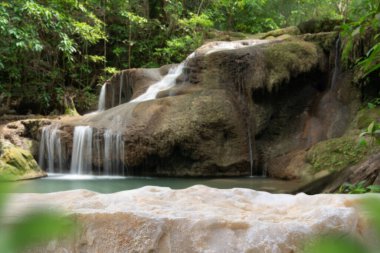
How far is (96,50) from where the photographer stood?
18.2 meters

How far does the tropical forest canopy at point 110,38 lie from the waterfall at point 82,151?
9.45 feet

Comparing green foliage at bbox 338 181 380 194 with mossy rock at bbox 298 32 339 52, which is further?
mossy rock at bbox 298 32 339 52

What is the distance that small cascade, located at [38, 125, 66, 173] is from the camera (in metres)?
9.79

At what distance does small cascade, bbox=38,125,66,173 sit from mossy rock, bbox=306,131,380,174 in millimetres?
5886

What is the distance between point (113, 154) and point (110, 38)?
32.7 ft

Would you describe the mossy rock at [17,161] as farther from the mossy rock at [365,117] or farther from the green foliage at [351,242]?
the green foliage at [351,242]

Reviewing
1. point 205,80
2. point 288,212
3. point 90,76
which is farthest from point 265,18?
point 288,212

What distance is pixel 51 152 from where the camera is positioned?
32.3ft

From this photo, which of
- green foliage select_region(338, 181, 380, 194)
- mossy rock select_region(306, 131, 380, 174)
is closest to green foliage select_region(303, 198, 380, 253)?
green foliage select_region(338, 181, 380, 194)

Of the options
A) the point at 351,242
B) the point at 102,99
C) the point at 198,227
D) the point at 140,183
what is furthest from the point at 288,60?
the point at 351,242

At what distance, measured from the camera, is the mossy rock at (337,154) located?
23.8ft

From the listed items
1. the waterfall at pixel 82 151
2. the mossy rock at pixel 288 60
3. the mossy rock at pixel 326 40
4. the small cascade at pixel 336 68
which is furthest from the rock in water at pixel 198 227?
the mossy rock at pixel 326 40

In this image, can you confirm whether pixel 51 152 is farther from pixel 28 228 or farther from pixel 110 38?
pixel 28 228

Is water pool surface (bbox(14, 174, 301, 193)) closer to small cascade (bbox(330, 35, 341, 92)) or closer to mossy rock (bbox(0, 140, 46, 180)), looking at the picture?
mossy rock (bbox(0, 140, 46, 180))
